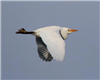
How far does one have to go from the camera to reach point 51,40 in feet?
27.3

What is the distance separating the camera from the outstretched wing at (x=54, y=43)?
25.6ft

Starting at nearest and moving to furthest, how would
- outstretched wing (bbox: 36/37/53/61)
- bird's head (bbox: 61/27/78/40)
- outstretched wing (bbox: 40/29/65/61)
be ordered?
1. outstretched wing (bbox: 40/29/65/61)
2. bird's head (bbox: 61/27/78/40)
3. outstretched wing (bbox: 36/37/53/61)

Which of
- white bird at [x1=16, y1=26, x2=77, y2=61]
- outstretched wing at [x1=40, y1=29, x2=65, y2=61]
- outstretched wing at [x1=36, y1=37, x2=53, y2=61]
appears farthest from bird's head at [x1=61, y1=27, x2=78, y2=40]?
outstretched wing at [x1=40, y1=29, x2=65, y2=61]

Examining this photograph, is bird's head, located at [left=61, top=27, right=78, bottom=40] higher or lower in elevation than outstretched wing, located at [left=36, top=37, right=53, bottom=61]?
higher

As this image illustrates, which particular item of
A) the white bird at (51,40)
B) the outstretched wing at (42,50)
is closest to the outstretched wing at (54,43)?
the white bird at (51,40)

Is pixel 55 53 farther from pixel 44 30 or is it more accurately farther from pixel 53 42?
pixel 44 30

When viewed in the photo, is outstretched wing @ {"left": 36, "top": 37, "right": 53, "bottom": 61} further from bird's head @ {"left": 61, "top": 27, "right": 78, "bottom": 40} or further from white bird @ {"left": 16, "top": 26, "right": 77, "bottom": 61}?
bird's head @ {"left": 61, "top": 27, "right": 78, "bottom": 40}

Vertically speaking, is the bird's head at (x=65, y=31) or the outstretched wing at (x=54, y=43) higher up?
the bird's head at (x=65, y=31)

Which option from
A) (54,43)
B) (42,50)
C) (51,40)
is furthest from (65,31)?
(54,43)

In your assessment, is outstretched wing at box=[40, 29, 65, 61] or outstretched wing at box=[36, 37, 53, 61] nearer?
outstretched wing at box=[40, 29, 65, 61]

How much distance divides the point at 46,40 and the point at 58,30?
1.19 meters

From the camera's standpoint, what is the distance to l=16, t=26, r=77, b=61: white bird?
7.86m

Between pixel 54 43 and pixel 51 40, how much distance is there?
187 millimetres

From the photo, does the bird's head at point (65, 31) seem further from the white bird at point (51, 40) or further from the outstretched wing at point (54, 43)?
the outstretched wing at point (54, 43)
